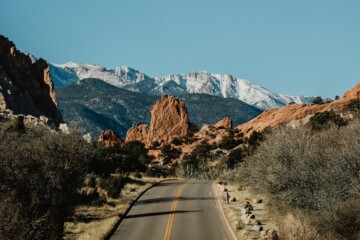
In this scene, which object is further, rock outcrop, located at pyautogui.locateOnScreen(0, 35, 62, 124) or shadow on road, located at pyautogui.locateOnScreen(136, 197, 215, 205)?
rock outcrop, located at pyautogui.locateOnScreen(0, 35, 62, 124)

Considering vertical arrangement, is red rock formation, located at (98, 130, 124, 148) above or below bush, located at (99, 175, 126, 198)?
above

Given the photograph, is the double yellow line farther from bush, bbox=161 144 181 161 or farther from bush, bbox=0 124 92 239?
bush, bbox=161 144 181 161

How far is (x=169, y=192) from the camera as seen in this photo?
162 feet

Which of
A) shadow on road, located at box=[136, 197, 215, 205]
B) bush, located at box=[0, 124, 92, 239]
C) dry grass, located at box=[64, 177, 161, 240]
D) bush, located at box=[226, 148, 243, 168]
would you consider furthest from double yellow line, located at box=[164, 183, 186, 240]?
bush, located at box=[226, 148, 243, 168]

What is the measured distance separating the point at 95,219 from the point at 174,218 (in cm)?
537

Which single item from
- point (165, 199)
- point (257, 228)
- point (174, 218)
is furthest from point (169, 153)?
point (257, 228)

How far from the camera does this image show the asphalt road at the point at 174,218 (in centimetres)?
2673

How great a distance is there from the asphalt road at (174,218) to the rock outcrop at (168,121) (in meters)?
89.8

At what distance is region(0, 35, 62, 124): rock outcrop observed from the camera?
115062 mm

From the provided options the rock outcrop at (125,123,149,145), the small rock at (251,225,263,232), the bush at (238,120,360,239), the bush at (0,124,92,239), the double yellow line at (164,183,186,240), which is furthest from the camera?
the rock outcrop at (125,123,149,145)

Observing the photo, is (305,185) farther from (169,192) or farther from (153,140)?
(153,140)

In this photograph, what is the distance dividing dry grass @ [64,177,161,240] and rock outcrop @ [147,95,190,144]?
9326 centimetres

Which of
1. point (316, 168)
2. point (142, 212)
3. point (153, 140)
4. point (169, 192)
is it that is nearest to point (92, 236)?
point (142, 212)

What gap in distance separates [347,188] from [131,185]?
3394 centimetres
